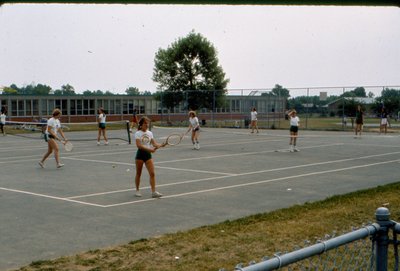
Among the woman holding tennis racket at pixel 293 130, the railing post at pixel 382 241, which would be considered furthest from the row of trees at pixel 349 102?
the railing post at pixel 382 241

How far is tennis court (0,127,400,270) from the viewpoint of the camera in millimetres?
8344

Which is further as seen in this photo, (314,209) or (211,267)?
(314,209)

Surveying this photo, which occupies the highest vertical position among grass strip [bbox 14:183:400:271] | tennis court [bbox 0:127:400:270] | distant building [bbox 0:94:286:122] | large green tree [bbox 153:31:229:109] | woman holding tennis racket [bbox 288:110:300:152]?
large green tree [bbox 153:31:229:109]

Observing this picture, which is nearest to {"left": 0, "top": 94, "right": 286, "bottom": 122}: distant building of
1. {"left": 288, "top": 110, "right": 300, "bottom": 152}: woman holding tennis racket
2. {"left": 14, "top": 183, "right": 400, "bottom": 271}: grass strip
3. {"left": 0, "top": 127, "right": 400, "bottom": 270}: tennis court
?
{"left": 288, "top": 110, "right": 300, "bottom": 152}: woman holding tennis racket

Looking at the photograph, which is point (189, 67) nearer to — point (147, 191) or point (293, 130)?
point (293, 130)

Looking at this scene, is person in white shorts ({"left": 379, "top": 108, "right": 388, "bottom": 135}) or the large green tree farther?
the large green tree

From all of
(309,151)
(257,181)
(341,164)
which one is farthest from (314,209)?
(309,151)

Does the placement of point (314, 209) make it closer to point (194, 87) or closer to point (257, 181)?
point (257, 181)

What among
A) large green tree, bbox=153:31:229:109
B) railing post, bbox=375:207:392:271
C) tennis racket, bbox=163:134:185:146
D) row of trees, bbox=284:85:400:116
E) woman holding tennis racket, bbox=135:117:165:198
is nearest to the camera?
railing post, bbox=375:207:392:271

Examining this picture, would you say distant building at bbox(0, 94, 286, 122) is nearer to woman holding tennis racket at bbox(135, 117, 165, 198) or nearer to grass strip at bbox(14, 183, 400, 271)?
woman holding tennis racket at bbox(135, 117, 165, 198)

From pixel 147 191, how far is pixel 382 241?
32.4 ft

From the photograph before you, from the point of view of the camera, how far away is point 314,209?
32.9ft

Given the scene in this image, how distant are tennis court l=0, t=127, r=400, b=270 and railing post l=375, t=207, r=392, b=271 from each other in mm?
4641

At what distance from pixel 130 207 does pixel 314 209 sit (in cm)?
358
